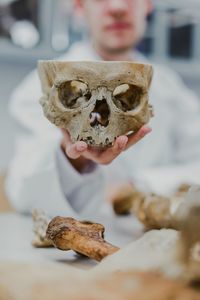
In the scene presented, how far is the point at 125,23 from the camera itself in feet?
3.82

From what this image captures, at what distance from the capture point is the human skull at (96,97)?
597mm

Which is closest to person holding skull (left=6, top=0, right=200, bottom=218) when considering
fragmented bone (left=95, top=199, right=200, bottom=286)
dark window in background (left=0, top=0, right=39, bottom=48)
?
fragmented bone (left=95, top=199, right=200, bottom=286)

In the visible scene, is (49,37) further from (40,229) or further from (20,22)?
(40,229)

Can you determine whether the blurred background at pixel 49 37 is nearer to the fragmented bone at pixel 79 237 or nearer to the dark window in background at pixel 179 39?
the dark window in background at pixel 179 39

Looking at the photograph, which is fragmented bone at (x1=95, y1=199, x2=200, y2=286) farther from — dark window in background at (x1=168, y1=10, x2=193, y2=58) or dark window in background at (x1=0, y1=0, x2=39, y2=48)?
dark window in background at (x1=168, y1=10, x2=193, y2=58)

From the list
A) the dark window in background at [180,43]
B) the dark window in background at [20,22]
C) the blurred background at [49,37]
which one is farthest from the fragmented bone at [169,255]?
the dark window in background at [180,43]

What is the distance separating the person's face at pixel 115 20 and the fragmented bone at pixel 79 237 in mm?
Result: 509

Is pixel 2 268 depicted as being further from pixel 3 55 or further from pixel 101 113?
pixel 3 55

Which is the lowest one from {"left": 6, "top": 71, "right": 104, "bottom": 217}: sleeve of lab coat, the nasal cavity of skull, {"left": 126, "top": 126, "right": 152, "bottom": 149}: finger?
{"left": 126, "top": 126, "right": 152, "bottom": 149}: finger

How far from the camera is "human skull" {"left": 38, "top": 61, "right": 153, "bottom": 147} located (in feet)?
1.96

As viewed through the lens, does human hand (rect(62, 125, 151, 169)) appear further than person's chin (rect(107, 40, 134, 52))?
No

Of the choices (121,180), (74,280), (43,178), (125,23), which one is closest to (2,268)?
A: (74,280)

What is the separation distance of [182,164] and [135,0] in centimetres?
71

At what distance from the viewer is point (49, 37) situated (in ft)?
6.64
